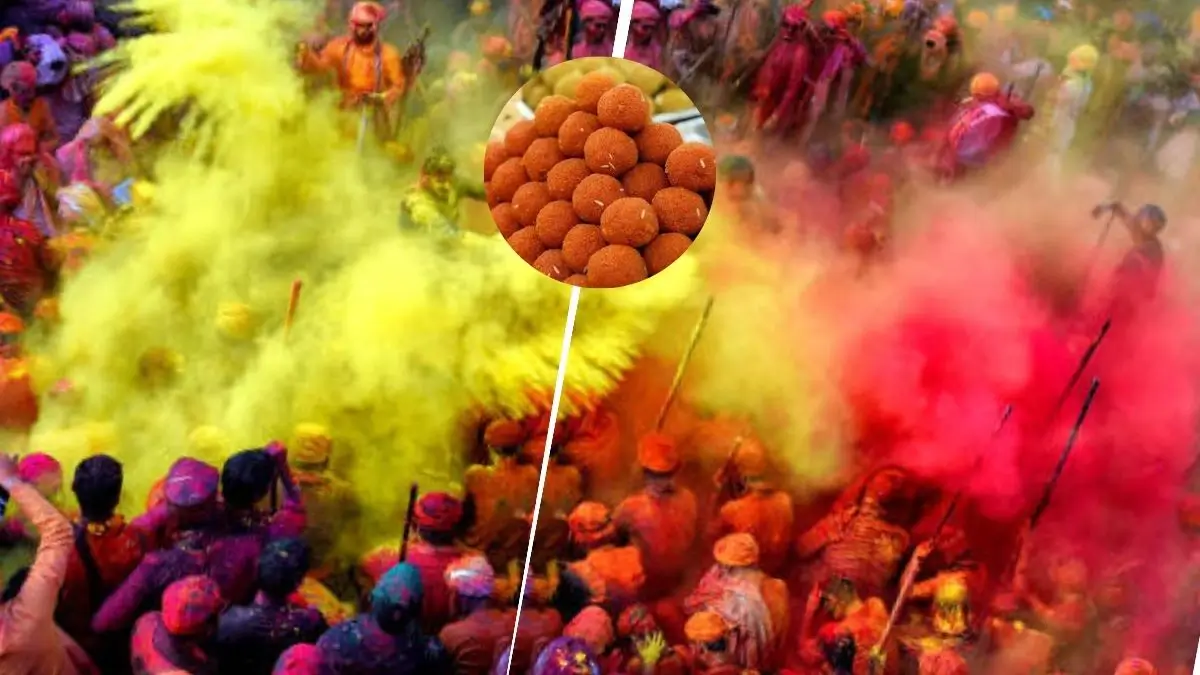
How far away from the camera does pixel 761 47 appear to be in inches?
140

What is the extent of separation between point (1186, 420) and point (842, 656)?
1.34m

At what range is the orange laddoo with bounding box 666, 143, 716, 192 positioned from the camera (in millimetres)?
3508

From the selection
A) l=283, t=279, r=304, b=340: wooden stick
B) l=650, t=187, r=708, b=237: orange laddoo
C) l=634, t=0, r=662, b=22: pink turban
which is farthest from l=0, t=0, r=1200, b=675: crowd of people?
l=283, t=279, r=304, b=340: wooden stick

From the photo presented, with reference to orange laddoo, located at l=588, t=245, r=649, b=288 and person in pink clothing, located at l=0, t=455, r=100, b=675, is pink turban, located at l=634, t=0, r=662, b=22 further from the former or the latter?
person in pink clothing, located at l=0, t=455, r=100, b=675

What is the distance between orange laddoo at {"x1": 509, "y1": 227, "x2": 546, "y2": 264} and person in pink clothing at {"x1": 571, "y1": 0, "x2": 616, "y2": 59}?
0.59 metres

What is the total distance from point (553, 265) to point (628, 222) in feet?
0.95

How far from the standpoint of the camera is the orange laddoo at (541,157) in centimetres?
351

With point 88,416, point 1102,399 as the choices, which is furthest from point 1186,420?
point 88,416

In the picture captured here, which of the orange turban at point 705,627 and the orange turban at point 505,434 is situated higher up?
the orange turban at point 505,434

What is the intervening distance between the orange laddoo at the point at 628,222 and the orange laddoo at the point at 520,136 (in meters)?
0.36

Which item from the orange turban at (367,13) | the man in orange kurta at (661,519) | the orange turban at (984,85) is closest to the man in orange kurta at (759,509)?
the man in orange kurta at (661,519)

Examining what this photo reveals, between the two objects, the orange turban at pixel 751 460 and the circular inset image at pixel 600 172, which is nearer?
the circular inset image at pixel 600 172

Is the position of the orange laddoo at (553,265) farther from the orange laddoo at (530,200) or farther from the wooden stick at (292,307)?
the wooden stick at (292,307)

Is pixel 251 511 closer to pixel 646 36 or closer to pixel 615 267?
pixel 615 267
